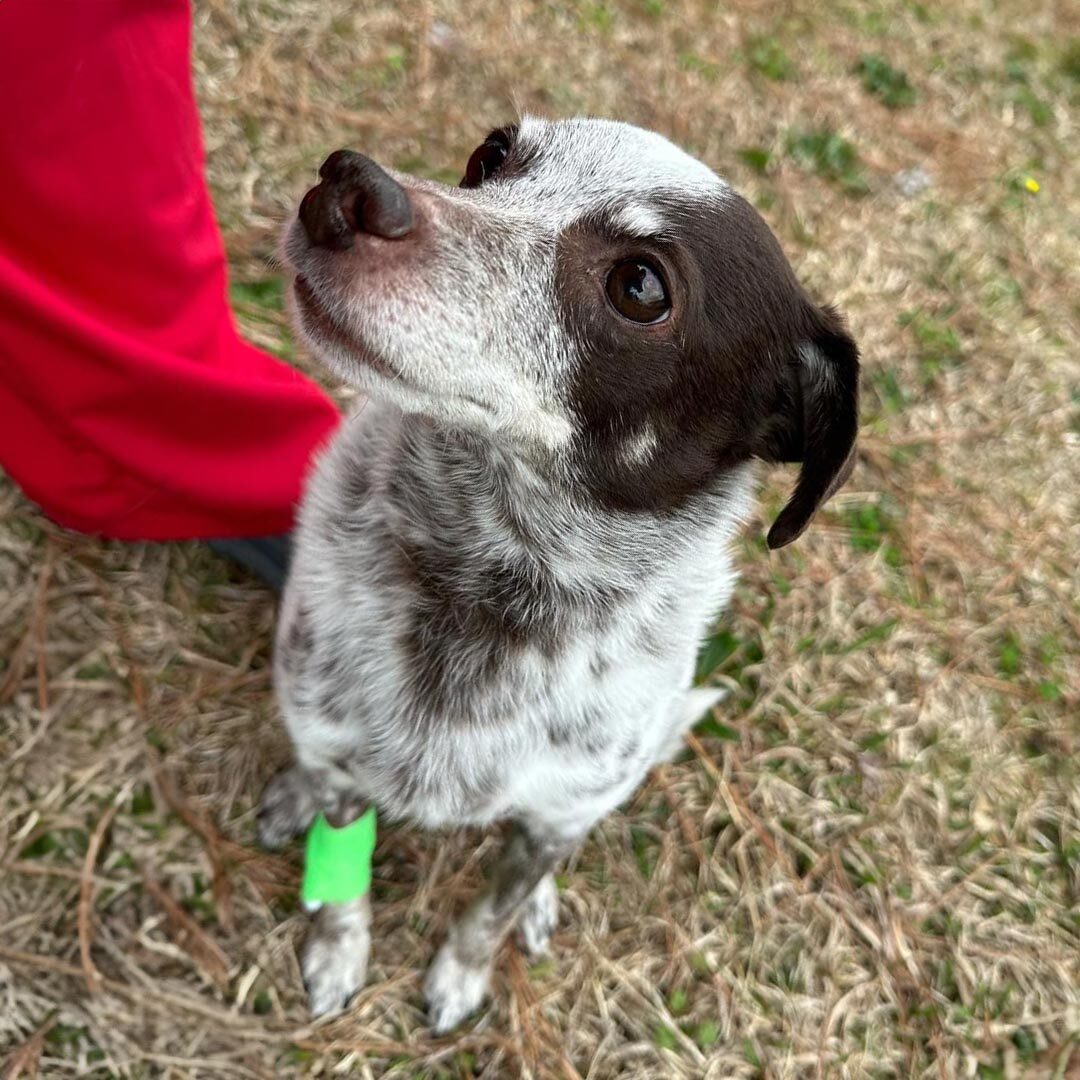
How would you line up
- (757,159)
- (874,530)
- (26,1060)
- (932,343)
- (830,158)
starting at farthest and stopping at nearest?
1. (830,158)
2. (757,159)
3. (932,343)
4. (874,530)
5. (26,1060)

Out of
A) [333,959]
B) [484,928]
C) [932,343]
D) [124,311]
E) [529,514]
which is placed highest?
[529,514]

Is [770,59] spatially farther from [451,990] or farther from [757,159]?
[451,990]

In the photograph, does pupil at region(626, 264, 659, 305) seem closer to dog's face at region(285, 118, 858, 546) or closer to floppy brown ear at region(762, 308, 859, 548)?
dog's face at region(285, 118, 858, 546)

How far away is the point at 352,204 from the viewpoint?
1608 millimetres

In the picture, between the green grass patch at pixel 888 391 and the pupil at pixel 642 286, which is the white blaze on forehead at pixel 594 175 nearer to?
the pupil at pixel 642 286

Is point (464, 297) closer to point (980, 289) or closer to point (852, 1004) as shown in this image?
point (852, 1004)

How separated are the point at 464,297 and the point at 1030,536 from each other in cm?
347

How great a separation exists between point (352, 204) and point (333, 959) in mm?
2113

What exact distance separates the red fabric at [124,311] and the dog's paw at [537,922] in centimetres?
147

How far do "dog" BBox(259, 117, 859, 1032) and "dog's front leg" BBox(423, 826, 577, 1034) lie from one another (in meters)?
0.01

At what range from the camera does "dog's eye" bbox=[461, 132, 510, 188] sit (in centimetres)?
223

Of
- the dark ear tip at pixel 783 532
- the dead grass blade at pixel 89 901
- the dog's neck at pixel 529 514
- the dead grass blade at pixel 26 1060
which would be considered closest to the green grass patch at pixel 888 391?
the dog's neck at pixel 529 514

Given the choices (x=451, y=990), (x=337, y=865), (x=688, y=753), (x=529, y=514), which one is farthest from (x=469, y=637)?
Result: (x=688, y=753)

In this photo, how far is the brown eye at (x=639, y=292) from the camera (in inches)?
72.7
